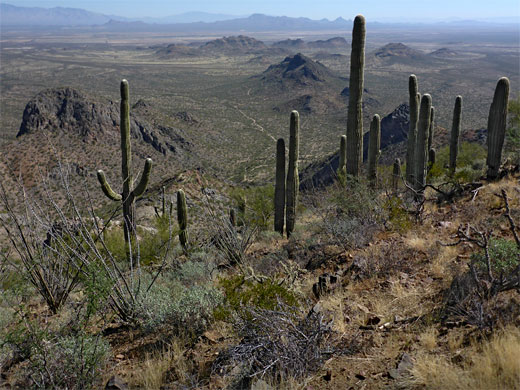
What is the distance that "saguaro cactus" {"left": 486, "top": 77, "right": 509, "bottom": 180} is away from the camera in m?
12.6

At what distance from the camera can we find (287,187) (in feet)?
45.8

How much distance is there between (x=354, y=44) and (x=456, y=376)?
9231mm

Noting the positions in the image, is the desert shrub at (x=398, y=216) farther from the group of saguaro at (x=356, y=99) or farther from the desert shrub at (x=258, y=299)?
the desert shrub at (x=258, y=299)

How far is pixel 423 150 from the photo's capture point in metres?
12.5

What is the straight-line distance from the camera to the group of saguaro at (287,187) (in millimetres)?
13336

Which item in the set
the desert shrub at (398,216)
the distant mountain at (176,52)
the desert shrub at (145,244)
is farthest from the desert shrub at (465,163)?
the distant mountain at (176,52)

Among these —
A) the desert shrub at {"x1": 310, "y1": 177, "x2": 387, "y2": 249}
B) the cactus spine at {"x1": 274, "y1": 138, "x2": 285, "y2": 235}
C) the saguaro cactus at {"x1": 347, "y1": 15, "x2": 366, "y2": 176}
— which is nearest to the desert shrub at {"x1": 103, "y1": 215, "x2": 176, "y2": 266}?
the cactus spine at {"x1": 274, "y1": 138, "x2": 285, "y2": 235}

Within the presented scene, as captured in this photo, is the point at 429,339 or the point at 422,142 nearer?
the point at 429,339

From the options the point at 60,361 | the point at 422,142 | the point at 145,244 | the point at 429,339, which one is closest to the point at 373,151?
the point at 422,142

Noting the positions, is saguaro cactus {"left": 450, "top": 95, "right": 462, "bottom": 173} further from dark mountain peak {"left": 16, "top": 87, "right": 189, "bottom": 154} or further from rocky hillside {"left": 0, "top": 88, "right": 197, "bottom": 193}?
dark mountain peak {"left": 16, "top": 87, "right": 189, "bottom": 154}

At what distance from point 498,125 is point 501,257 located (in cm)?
955

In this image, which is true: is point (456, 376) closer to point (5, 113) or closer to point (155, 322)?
point (155, 322)

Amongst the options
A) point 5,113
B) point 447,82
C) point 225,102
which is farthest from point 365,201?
point 447,82

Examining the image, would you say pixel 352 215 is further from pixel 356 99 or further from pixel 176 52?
pixel 176 52
